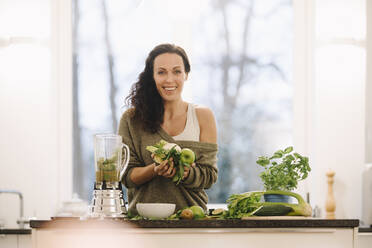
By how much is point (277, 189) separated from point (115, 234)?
623 millimetres

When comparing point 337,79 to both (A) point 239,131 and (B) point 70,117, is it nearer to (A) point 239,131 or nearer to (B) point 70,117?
(A) point 239,131

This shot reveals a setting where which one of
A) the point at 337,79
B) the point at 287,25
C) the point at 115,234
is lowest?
the point at 115,234

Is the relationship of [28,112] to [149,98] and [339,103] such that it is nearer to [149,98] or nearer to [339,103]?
[149,98]

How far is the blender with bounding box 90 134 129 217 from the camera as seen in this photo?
196 centimetres

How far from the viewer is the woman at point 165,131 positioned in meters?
2.33

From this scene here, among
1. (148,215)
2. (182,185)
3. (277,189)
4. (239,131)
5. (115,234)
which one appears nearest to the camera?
(115,234)

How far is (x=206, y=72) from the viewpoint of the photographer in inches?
164

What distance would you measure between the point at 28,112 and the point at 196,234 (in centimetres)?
231

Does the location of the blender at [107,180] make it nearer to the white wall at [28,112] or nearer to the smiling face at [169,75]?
the smiling face at [169,75]

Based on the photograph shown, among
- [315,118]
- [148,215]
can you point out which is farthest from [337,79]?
[148,215]

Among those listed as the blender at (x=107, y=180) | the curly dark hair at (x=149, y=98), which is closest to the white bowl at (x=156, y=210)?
the blender at (x=107, y=180)

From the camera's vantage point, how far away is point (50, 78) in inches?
153

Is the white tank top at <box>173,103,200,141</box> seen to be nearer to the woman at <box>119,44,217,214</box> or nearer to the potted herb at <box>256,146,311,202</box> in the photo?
the woman at <box>119,44,217,214</box>

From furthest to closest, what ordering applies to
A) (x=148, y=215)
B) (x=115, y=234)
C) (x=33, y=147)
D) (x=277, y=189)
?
(x=33, y=147)
(x=277, y=189)
(x=148, y=215)
(x=115, y=234)
